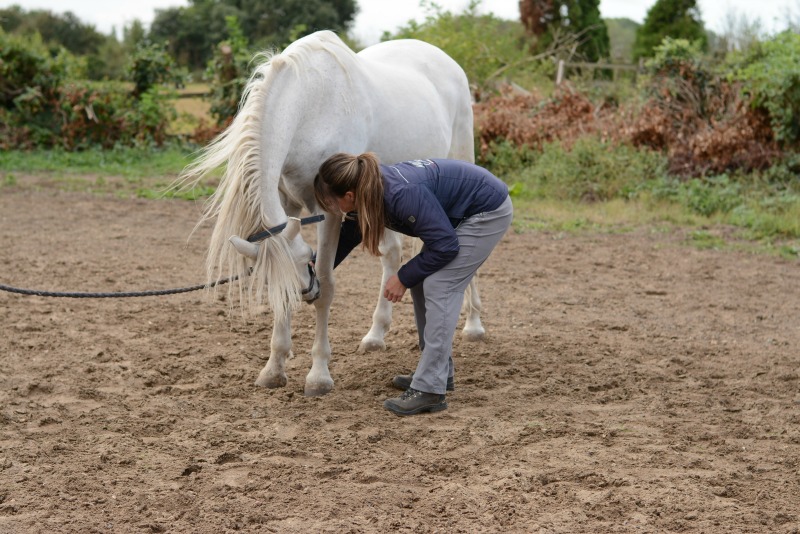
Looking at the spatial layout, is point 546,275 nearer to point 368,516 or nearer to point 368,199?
point 368,199

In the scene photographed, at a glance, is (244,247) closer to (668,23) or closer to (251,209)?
(251,209)

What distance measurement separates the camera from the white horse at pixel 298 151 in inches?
151

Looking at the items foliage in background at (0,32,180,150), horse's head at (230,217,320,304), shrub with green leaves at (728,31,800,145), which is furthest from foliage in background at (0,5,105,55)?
horse's head at (230,217,320,304)

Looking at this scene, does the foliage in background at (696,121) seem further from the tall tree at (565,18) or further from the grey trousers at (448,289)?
the tall tree at (565,18)

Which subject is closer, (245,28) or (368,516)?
(368,516)

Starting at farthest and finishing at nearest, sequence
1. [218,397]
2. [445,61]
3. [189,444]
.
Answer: [445,61] < [218,397] < [189,444]

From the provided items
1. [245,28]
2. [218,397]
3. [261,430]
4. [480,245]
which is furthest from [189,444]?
[245,28]

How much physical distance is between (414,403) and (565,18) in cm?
2661

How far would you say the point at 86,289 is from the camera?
6219 mm

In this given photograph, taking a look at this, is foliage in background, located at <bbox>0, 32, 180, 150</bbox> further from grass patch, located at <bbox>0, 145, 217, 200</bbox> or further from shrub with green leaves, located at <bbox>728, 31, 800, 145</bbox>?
shrub with green leaves, located at <bbox>728, 31, 800, 145</bbox>

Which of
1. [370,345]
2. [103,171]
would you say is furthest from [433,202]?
[103,171]

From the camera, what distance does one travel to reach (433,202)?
3.76 meters

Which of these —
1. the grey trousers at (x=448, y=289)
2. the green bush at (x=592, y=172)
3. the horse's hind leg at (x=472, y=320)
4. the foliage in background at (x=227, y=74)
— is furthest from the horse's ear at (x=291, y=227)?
the foliage in background at (x=227, y=74)

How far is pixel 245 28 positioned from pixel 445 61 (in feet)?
107
